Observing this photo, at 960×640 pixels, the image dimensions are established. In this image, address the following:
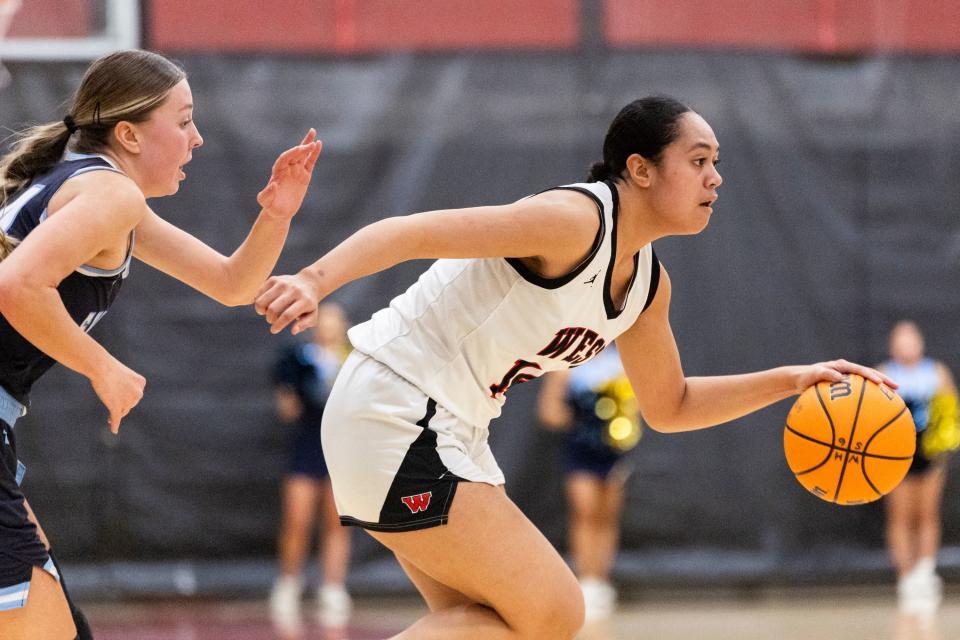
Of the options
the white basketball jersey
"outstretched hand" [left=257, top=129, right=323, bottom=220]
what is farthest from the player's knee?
"outstretched hand" [left=257, top=129, right=323, bottom=220]

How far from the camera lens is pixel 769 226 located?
8031 mm

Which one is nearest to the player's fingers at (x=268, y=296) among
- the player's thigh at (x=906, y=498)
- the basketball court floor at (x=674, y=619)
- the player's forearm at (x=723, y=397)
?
the player's forearm at (x=723, y=397)

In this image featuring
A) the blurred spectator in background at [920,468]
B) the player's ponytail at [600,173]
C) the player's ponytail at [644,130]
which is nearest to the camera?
the player's ponytail at [644,130]

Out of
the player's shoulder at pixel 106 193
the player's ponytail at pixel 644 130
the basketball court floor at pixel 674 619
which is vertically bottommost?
the basketball court floor at pixel 674 619

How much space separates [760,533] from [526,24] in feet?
11.9

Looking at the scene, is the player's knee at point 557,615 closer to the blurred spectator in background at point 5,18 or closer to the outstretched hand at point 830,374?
the outstretched hand at point 830,374

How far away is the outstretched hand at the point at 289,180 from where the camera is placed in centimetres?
300

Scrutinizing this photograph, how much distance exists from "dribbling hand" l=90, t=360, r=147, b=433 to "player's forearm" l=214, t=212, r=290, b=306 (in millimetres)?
592

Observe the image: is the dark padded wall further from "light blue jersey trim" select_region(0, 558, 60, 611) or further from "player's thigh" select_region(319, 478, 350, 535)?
A: "light blue jersey trim" select_region(0, 558, 60, 611)

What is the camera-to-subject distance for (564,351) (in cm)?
308

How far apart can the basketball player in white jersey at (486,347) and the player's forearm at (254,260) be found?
11.1 inches

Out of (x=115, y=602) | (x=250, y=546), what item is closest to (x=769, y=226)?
(x=250, y=546)

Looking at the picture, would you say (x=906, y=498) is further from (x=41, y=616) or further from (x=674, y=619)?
(x=41, y=616)

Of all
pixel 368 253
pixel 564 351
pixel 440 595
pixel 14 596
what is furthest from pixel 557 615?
pixel 14 596
